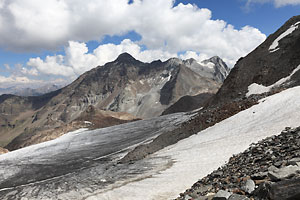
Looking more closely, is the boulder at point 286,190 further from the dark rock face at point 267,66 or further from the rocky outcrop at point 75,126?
the rocky outcrop at point 75,126

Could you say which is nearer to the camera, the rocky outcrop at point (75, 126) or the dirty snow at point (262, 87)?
the dirty snow at point (262, 87)

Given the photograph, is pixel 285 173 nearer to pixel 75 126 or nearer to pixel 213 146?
pixel 213 146

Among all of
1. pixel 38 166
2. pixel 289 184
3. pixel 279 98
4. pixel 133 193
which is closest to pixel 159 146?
pixel 133 193

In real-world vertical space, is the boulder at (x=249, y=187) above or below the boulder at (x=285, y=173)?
below

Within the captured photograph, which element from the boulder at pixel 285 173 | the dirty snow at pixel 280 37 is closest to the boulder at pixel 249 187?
the boulder at pixel 285 173

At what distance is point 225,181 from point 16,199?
821 inches

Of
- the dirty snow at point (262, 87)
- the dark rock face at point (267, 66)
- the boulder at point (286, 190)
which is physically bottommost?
the boulder at point (286, 190)

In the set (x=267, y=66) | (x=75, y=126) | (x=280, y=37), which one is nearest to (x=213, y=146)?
(x=267, y=66)

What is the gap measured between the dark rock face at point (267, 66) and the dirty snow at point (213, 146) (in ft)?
34.9

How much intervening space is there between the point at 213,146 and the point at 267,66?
2771 centimetres

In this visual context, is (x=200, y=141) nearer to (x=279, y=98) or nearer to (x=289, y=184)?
(x=279, y=98)

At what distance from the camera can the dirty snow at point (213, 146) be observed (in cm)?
1545

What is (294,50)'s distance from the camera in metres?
38.3

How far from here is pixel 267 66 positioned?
4069 centimetres
